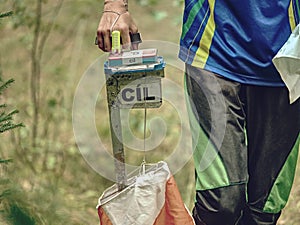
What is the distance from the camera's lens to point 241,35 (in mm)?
2527

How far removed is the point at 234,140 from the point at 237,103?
0.12 metres

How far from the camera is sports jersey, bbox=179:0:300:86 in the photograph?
2.51 metres

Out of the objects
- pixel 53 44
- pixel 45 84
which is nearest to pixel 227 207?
pixel 45 84

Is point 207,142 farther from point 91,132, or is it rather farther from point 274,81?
point 91,132

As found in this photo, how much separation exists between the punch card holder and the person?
7.7 inches

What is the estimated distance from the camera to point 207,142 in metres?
2.64

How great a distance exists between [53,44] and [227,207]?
3308 millimetres

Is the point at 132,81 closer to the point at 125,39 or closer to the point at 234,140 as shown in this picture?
the point at 125,39

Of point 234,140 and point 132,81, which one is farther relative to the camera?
point 234,140

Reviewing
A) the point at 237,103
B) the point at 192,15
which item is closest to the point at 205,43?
the point at 192,15

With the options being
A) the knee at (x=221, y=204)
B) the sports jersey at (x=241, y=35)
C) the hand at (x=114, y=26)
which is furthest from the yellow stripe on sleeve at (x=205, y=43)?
the knee at (x=221, y=204)

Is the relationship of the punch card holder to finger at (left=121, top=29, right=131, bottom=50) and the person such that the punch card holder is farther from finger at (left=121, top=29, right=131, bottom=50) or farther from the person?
the person

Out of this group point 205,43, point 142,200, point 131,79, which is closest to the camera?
point 131,79

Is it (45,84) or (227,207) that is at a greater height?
(45,84)
